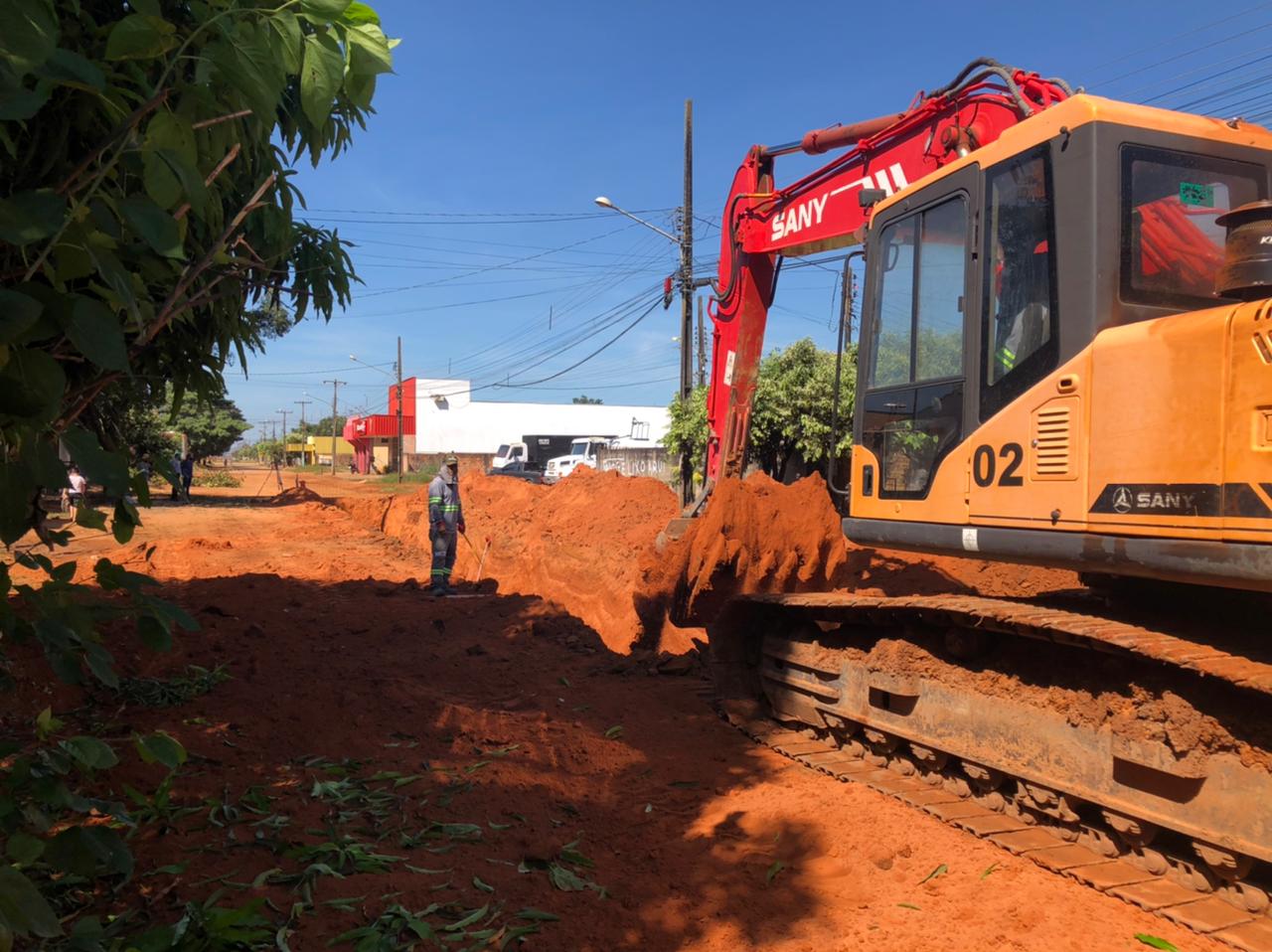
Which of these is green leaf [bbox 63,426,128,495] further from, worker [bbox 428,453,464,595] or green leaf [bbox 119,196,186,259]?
worker [bbox 428,453,464,595]

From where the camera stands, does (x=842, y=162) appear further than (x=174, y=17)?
Yes

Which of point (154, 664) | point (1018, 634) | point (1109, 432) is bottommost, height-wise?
point (154, 664)

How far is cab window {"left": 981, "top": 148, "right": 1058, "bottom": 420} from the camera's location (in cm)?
422

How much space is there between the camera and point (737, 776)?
5.53 meters

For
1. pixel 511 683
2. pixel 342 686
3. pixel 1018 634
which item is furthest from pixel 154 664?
pixel 1018 634

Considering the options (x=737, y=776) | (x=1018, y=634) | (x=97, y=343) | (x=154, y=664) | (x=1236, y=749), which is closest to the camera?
(x=97, y=343)

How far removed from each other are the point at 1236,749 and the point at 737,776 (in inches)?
110

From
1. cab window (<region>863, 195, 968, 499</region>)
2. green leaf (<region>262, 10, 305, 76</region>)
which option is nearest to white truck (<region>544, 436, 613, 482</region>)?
cab window (<region>863, 195, 968, 499</region>)

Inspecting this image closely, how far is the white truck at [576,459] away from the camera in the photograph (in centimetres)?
3344

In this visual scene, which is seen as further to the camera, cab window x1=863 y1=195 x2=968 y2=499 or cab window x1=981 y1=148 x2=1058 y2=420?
cab window x1=863 y1=195 x2=968 y2=499

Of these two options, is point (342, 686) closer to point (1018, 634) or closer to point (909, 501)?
point (909, 501)

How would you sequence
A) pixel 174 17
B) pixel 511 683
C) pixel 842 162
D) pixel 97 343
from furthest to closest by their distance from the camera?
pixel 511 683 < pixel 842 162 < pixel 174 17 < pixel 97 343

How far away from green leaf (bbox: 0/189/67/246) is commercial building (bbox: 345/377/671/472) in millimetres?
59568

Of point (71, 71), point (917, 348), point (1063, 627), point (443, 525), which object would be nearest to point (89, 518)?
point (71, 71)
